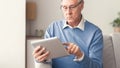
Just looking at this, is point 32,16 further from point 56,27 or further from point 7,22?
point 56,27

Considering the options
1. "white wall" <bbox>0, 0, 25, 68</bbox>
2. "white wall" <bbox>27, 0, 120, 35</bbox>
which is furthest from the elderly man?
"white wall" <bbox>27, 0, 120, 35</bbox>

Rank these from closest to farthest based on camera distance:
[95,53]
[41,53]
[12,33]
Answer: [41,53]
[95,53]
[12,33]

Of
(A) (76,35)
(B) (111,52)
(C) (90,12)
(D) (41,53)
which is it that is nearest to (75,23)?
(A) (76,35)

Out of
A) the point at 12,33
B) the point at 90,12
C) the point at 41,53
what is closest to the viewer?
the point at 41,53

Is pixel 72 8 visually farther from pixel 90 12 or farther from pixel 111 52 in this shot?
pixel 90 12

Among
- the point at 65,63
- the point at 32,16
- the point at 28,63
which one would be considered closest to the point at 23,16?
the point at 32,16

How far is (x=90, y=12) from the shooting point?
11.4ft

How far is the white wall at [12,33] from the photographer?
2.95 meters

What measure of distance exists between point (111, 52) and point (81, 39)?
47 cm

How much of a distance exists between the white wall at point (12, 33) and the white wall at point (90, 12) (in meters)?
0.43

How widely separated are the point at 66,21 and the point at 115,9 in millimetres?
1942

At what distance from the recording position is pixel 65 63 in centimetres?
167

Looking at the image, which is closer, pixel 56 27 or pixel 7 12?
pixel 56 27

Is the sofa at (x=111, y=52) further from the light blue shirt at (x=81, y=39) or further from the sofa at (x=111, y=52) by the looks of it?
the light blue shirt at (x=81, y=39)
